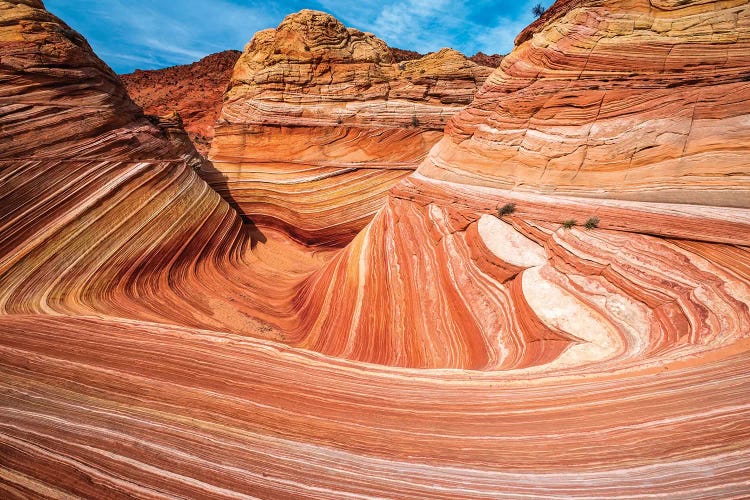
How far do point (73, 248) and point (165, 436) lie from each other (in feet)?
18.1

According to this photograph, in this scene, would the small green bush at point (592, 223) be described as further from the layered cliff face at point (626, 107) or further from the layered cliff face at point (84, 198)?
the layered cliff face at point (84, 198)

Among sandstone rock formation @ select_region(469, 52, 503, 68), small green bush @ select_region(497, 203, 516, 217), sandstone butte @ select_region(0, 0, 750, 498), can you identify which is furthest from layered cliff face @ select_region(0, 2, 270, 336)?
sandstone rock formation @ select_region(469, 52, 503, 68)

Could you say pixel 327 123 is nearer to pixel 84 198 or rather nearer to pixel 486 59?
pixel 84 198

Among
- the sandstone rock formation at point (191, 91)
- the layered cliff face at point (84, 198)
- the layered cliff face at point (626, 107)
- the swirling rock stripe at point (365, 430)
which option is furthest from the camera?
the sandstone rock formation at point (191, 91)

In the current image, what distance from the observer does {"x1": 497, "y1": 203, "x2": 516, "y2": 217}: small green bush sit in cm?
536

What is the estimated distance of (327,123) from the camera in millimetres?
11273

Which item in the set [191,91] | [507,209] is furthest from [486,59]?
[507,209]

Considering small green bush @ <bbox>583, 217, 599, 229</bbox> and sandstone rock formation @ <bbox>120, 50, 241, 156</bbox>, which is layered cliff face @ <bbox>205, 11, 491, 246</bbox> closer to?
small green bush @ <bbox>583, 217, 599, 229</bbox>

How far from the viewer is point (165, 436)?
2395mm

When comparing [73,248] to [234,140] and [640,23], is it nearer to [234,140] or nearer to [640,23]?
[234,140]

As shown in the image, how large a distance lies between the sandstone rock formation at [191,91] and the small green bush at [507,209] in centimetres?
1973

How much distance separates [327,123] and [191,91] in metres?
27.3

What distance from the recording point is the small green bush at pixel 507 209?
536 centimetres

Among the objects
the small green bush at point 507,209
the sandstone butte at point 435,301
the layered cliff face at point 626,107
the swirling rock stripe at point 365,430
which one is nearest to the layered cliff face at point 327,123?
the sandstone butte at point 435,301
